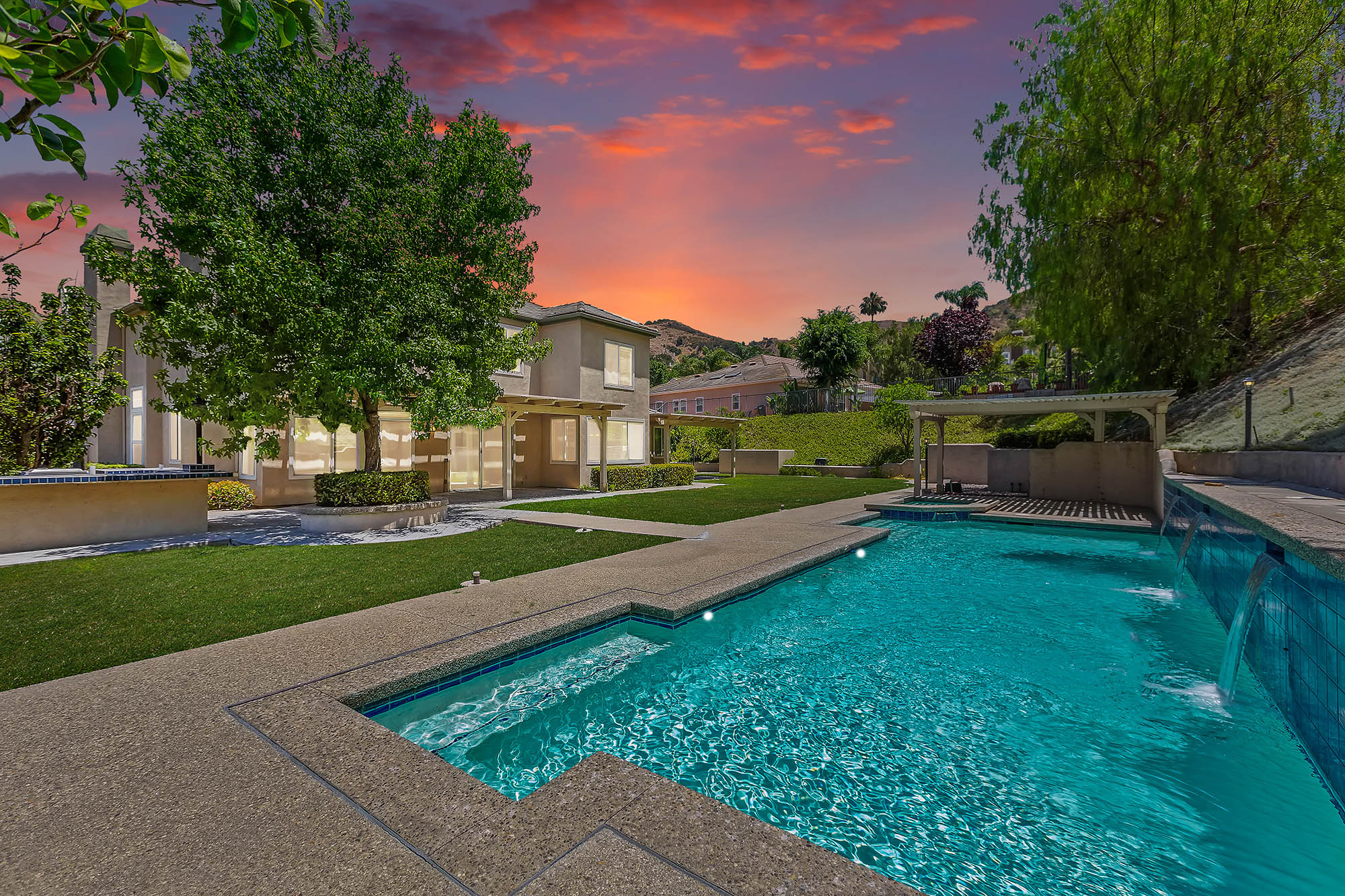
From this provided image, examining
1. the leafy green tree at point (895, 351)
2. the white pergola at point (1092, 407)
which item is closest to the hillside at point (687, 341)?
the leafy green tree at point (895, 351)

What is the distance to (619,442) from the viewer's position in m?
21.9

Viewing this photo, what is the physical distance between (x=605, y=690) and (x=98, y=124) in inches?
185

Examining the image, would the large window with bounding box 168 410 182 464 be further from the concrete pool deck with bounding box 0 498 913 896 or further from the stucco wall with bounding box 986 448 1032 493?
the stucco wall with bounding box 986 448 1032 493

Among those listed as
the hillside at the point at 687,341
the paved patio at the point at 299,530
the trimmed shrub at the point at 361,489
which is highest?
the hillside at the point at 687,341

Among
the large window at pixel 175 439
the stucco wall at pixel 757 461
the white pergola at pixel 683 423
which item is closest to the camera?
the large window at pixel 175 439

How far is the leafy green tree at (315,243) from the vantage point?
31.5 ft

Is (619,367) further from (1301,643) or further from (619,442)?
(1301,643)

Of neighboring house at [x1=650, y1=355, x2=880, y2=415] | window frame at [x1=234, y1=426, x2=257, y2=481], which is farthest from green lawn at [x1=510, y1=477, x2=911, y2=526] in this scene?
neighboring house at [x1=650, y1=355, x2=880, y2=415]

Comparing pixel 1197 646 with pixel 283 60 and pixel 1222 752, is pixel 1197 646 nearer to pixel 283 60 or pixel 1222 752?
pixel 1222 752

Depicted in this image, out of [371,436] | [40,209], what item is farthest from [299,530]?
[40,209]

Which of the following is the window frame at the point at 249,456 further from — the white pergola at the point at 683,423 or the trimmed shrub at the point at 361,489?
the white pergola at the point at 683,423

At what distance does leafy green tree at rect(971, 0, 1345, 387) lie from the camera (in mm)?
12656

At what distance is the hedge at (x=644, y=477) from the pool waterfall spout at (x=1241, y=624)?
15.9 m

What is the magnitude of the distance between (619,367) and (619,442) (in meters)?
2.87
